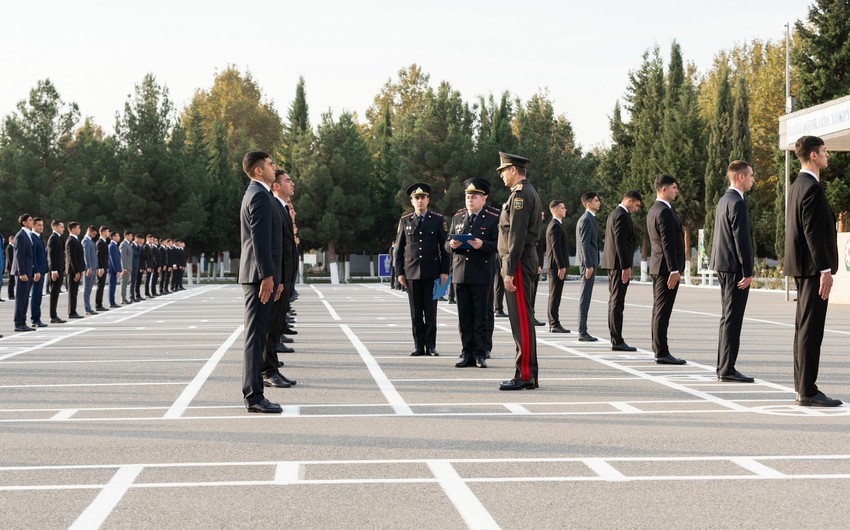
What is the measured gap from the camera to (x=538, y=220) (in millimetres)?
11117

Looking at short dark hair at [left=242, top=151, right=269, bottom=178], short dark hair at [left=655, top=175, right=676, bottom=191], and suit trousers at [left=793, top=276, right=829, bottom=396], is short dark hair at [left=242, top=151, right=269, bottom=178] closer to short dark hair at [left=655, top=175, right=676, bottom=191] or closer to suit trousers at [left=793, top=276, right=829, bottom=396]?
suit trousers at [left=793, top=276, right=829, bottom=396]

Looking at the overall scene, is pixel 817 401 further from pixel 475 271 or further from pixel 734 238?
pixel 475 271

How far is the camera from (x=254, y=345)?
9.40 m

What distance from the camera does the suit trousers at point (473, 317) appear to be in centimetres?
1309

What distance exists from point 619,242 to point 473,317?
3.04 metres

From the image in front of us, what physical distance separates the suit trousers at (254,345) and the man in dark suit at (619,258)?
6700 millimetres

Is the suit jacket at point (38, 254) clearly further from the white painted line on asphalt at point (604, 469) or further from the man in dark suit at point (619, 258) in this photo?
the white painted line on asphalt at point (604, 469)

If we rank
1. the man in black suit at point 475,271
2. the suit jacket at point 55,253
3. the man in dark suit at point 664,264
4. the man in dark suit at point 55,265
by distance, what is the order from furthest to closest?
the suit jacket at point 55,253, the man in dark suit at point 55,265, the man in dark suit at point 664,264, the man in black suit at point 475,271

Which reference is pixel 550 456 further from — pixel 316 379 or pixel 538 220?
pixel 316 379

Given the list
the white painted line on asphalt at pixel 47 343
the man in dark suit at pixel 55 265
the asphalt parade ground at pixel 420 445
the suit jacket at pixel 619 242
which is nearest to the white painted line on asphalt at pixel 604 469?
the asphalt parade ground at pixel 420 445

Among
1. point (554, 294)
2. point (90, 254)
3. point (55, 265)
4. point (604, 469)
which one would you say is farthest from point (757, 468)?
point (90, 254)

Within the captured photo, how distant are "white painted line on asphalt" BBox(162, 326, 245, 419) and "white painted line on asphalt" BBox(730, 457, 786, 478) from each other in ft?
14.8

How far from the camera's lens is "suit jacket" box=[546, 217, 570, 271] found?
1856cm

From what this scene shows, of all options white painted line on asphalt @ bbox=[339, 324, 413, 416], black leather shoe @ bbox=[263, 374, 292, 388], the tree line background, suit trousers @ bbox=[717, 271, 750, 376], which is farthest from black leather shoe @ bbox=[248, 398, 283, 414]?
the tree line background
